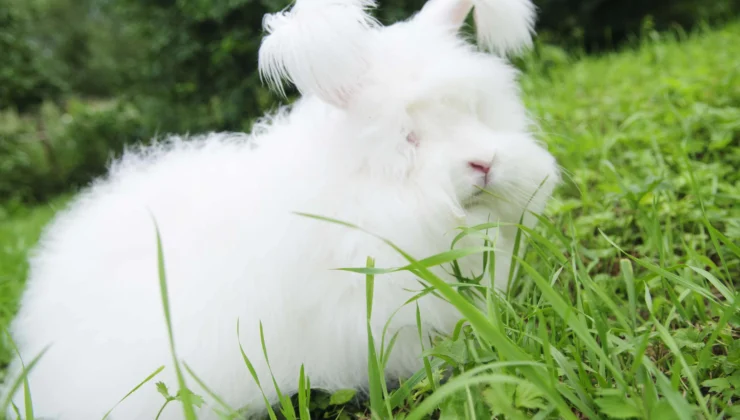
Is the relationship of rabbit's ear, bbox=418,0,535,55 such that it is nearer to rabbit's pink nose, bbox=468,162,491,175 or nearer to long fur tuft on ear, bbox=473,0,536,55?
long fur tuft on ear, bbox=473,0,536,55

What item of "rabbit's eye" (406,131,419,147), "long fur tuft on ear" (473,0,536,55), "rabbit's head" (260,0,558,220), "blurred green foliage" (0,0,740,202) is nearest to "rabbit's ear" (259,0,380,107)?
"rabbit's head" (260,0,558,220)

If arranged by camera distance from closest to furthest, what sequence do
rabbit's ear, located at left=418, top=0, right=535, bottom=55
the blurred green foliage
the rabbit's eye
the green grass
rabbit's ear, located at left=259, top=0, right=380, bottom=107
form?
the green grass < rabbit's ear, located at left=259, top=0, right=380, bottom=107 < the rabbit's eye < rabbit's ear, located at left=418, top=0, right=535, bottom=55 < the blurred green foliage

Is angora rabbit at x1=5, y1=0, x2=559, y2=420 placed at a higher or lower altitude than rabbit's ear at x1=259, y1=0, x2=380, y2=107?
lower

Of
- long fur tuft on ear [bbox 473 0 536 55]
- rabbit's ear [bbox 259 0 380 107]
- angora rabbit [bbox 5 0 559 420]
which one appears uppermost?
rabbit's ear [bbox 259 0 380 107]

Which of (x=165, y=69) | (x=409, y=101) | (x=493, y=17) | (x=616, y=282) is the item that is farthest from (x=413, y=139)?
(x=165, y=69)

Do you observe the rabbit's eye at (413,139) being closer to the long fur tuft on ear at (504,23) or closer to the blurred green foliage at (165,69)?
the long fur tuft on ear at (504,23)

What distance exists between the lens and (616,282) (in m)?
1.54

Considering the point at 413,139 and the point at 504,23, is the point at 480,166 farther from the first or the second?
the point at 504,23

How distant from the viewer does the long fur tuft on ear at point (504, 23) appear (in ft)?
4.41

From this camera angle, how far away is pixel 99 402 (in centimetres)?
118

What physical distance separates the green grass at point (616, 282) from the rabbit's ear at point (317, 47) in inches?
17.0

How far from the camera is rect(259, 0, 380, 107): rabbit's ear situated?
3.44ft

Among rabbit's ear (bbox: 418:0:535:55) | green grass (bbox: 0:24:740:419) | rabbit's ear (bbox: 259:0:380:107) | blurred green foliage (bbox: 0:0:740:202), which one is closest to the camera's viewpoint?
green grass (bbox: 0:24:740:419)

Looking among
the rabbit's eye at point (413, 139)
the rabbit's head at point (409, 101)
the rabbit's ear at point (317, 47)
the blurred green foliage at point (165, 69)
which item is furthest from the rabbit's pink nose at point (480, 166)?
the blurred green foliage at point (165, 69)
